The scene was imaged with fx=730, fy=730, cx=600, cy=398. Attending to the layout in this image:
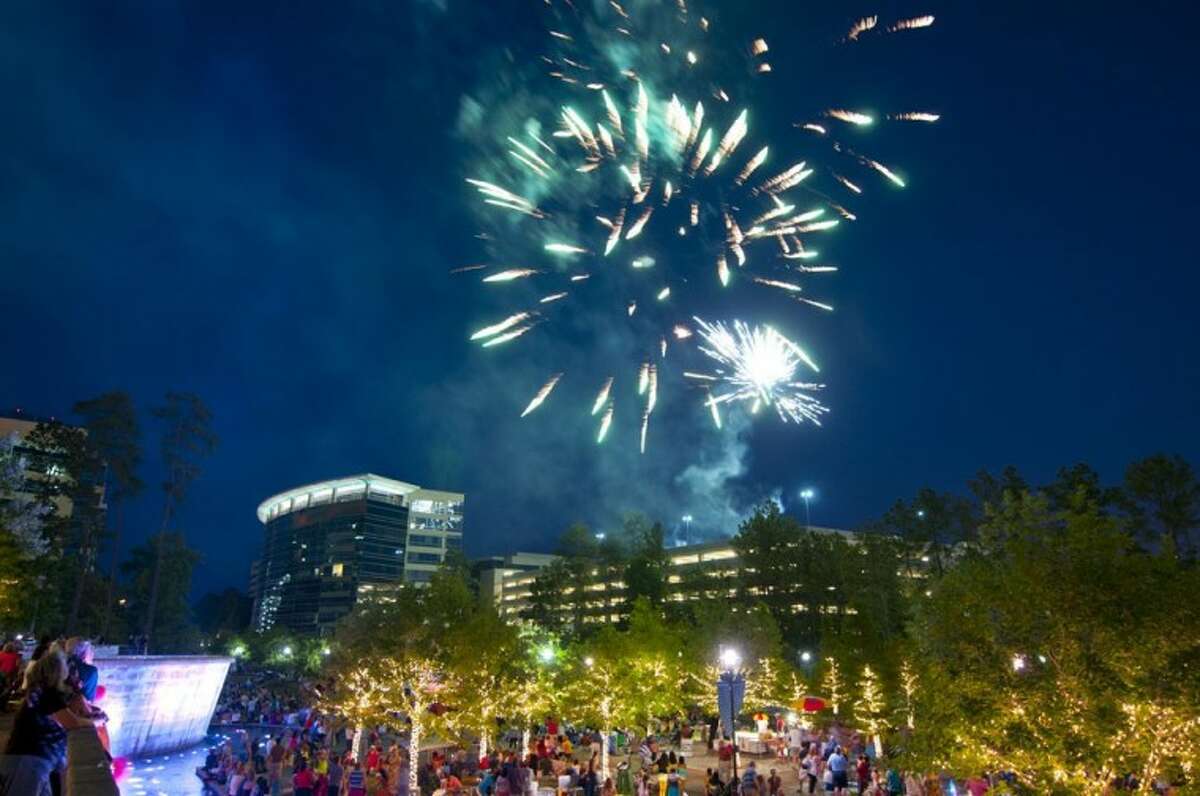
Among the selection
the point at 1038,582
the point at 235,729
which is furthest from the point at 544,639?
the point at 1038,582

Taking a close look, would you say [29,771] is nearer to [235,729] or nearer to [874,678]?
[874,678]

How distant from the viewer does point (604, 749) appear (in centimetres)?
2769

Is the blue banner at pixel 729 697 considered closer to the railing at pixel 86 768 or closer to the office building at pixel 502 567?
the railing at pixel 86 768

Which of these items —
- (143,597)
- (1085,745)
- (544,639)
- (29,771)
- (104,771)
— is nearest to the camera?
(104,771)

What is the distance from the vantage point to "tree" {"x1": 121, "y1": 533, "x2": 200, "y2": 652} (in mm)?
77438

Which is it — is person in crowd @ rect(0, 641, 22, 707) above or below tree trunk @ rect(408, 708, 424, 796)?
above

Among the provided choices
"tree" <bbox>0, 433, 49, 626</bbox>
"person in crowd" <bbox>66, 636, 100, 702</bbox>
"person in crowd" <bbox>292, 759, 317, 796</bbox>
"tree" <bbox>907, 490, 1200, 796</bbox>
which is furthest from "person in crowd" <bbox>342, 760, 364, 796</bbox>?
"tree" <bbox>0, 433, 49, 626</bbox>

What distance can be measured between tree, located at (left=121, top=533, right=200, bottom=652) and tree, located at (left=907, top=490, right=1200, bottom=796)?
266ft

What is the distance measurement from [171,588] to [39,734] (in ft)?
281

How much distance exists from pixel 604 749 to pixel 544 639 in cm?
2727

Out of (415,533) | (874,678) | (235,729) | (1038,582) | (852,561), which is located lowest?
(235,729)

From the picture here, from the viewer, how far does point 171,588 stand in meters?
77.8

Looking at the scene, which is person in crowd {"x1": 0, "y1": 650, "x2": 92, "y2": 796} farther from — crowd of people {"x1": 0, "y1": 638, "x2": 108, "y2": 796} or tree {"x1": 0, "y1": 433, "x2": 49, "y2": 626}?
tree {"x1": 0, "y1": 433, "x2": 49, "y2": 626}

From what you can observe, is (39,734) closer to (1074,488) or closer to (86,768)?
(86,768)
